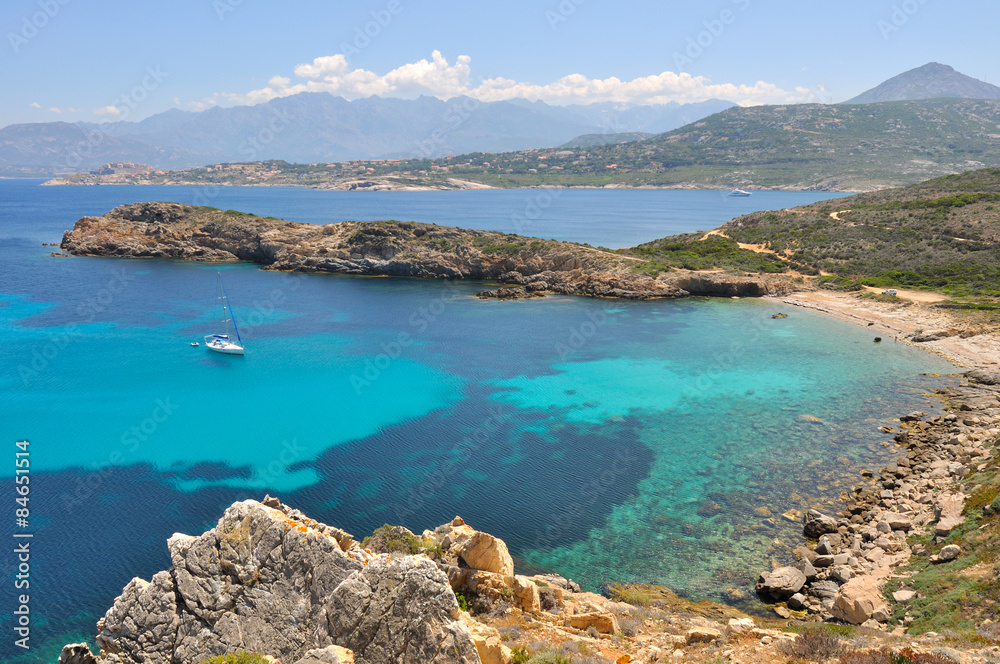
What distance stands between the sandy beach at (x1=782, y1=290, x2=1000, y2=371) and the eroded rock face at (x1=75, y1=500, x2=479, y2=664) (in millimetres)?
43984

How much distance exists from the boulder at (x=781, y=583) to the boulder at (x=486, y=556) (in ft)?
27.6

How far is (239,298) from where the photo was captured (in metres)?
63.9

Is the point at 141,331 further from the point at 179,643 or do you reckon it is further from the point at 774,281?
the point at 774,281

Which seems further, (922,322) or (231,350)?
(922,322)

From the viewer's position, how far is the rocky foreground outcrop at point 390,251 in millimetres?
66375

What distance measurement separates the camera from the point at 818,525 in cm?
2045

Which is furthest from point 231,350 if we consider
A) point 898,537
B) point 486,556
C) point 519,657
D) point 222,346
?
point 898,537

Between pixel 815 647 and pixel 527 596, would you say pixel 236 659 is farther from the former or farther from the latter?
pixel 815 647

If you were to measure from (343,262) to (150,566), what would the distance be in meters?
64.8

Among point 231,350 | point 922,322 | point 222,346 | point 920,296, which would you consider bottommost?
point 231,350

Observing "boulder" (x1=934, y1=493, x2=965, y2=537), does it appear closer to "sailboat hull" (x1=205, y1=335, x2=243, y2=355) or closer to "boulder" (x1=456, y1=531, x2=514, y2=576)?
"boulder" (x1=456, y1=531, x2=514, y2=576)

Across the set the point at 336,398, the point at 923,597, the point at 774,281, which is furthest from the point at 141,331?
the point at 774,281

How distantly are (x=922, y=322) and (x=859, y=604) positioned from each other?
4426cm

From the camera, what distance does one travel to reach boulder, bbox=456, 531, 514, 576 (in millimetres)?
15062
